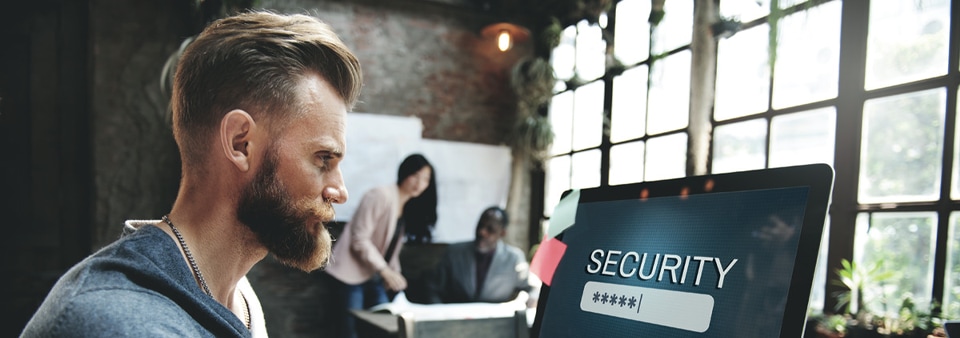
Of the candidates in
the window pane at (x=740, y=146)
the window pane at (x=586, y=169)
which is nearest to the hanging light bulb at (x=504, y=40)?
the window pane at (x=586, y=169)

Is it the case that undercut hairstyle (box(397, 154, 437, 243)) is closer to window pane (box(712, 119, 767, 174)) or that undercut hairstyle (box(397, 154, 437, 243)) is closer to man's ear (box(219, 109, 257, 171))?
window pane (box(712, 119, 767, 174))

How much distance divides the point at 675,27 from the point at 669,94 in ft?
1.39

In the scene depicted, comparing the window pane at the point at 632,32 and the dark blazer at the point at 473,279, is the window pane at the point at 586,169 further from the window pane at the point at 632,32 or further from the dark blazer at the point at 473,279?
the dark blazer at the point at 473,279

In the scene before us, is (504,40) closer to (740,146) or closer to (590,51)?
(590,51)

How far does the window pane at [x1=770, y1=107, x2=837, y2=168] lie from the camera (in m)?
2.42

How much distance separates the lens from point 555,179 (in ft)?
15.5

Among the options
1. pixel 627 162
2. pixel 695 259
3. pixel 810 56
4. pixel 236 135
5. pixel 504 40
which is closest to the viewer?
pixel 695 259

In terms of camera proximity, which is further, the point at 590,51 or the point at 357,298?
the point at 590,51

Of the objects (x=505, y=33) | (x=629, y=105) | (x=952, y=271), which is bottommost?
(x=952, y=271)

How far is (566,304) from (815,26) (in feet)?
7.87

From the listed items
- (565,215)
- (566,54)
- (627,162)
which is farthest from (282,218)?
(566,54)

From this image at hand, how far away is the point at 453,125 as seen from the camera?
15.2ft

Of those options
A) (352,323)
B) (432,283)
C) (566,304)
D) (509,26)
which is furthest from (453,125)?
(566,304)

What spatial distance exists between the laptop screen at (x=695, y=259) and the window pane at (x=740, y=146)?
230 centimetres
